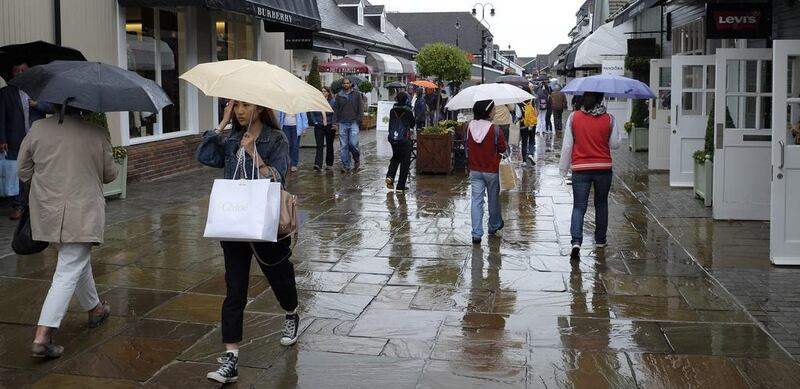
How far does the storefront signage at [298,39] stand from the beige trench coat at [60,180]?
549 inches

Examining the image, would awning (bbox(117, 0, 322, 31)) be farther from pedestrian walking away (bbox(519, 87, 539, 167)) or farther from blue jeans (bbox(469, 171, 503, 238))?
blue jeans (bbox(469, 171, 503, 238))

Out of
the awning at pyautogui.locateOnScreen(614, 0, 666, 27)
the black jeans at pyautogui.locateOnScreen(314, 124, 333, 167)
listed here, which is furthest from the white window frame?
the awning at pyautogui.locateOnScreen(614, 0, 666, 27)

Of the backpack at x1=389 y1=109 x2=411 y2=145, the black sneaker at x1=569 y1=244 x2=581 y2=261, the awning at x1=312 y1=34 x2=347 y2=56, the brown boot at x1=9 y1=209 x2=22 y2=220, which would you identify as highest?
the awning at x1=312 y1=34 x2=347 y2=56

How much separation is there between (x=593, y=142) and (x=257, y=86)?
4.33 meters

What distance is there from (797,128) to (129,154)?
9.47 m

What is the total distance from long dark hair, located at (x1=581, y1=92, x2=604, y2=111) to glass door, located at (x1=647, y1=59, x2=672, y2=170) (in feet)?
23.1

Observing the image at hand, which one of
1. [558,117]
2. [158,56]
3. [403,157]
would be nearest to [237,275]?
[403,157]

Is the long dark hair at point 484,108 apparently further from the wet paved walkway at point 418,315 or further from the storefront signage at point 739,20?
the storefront signage at point 739,20

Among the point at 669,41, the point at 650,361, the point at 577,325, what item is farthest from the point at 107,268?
the point at 669,41

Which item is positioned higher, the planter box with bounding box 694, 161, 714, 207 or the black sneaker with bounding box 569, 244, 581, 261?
the planter box with bounding box 694, 161, 714, 207

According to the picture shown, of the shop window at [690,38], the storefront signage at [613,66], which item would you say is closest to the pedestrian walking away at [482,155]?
the shop window at [690,38]

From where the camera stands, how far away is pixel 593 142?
813 centimetres

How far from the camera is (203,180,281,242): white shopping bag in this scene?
4617 millimetres

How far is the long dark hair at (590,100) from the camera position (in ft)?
27.1
